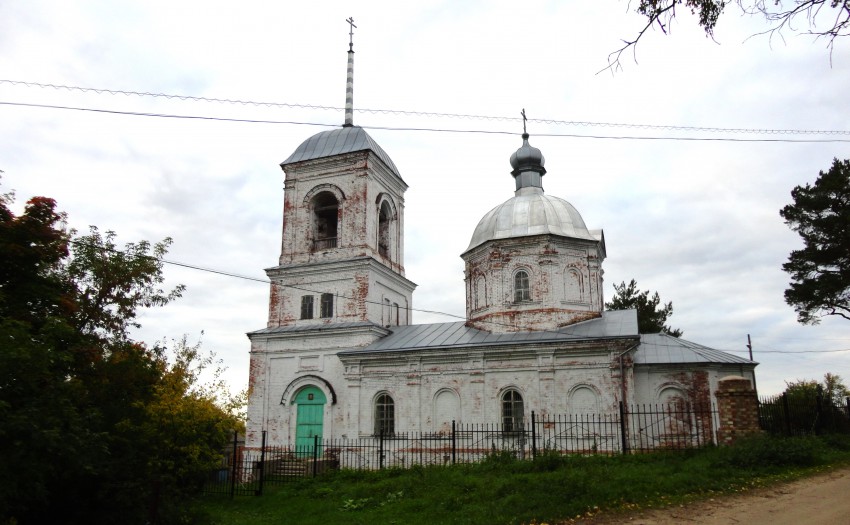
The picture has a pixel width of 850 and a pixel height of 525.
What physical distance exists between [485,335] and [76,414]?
14111 millimetres

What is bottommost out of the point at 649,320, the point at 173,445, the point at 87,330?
the point at 173,445

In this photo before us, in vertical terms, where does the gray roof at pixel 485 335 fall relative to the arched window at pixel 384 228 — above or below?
below

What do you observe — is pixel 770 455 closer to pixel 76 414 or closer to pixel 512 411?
pixel 512 411

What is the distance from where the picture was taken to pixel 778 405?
15.7 metres

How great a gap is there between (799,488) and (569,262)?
1251 cm

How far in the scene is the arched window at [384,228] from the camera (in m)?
25.3

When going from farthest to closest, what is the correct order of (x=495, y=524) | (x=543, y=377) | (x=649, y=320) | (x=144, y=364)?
(x=649, y=320) → (x=543, y=377) → (x=144, y=364) → (x=495, y=524)

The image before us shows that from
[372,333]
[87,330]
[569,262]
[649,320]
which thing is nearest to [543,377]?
[569,262]

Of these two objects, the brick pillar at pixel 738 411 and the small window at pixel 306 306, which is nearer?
the brick pillar at pixel 738 411

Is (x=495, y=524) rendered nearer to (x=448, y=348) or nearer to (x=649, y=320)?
(x=448, y=348)

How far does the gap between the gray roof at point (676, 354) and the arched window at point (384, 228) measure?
33.8ft

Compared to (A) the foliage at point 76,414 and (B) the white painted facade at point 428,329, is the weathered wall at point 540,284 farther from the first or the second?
(A) the foliage at point 76,414

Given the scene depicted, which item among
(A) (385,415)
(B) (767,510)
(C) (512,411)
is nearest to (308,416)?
(A) (385,415)

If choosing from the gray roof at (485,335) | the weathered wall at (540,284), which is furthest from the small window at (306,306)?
the weathered wall at (540,284)
